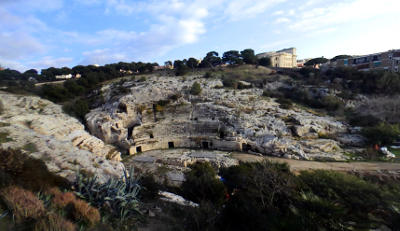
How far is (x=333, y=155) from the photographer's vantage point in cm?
1809

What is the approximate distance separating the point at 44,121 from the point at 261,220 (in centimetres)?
1998

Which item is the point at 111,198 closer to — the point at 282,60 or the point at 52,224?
the point at 52,224

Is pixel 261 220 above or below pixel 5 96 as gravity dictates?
below

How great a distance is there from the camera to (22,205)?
4.59 meters

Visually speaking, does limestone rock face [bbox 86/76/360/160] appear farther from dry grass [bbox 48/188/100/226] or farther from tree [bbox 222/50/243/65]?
tree [bbox 222/50/243/65]

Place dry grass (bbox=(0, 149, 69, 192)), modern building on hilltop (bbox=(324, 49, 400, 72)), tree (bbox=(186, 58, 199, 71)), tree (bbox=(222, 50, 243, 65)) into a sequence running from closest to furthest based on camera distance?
dry grass (bbox=(0, 149, 69, 192)), modern building on hilltop (bbox=(324, 49, 400, 72)), tree (bbox=(186, 58, 199, 71)), tree (bbox=(222, 50, 243, 65))

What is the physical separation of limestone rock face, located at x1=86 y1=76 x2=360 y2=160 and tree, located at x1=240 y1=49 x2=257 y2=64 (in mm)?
30325

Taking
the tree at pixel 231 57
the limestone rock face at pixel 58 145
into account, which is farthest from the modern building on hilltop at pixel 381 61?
the limestone rock face at pixel 58 145

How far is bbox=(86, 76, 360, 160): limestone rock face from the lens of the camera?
20.6m

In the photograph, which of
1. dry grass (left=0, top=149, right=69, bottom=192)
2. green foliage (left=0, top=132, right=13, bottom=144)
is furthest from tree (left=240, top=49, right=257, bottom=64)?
dry grass (left=0, top=149, right=69, bottom=192)

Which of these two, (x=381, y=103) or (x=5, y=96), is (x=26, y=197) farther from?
(x=381, y=103)

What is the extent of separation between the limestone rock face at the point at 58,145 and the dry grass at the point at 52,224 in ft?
15.8

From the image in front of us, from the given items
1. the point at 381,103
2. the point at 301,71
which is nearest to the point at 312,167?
the point at 381,103

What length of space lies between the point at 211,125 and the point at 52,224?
2080 centimetres
